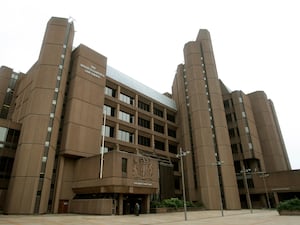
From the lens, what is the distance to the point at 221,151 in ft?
174

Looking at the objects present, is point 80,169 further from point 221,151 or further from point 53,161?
point 221,151

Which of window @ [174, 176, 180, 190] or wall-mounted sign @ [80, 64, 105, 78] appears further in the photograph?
window @ [174, 176, 180, 190]

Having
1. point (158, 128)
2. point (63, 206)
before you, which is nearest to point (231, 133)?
point (158, 128)

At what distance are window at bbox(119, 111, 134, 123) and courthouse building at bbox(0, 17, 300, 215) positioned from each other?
30.5 inches

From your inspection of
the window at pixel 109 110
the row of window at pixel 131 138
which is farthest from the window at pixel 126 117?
the row of window at pixel 131 138

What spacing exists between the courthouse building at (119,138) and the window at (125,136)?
228mm

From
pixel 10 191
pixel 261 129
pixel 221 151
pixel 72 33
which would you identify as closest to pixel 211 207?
pixel 221 151

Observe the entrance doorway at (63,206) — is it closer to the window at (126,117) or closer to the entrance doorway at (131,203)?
the entrance doorway at (131,203)

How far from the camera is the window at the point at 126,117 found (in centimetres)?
5175

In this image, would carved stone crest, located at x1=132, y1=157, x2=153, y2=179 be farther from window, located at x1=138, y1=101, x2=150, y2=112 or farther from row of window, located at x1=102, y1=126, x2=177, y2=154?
window, located at x1=138, y1=101, x2=150, y2=112

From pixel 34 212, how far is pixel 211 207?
3337 centimetres

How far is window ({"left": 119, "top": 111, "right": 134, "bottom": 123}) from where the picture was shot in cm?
5175

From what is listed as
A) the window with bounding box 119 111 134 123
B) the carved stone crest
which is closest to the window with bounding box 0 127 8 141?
the carved stone crest

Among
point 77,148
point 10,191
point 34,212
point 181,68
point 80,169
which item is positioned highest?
point 181,68
